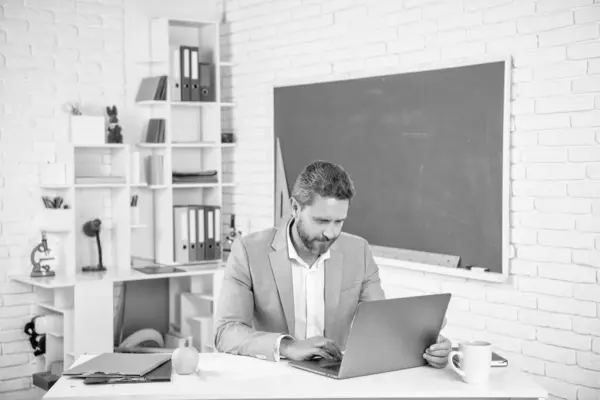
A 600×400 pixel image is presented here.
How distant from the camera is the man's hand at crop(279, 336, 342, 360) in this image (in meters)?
2.65

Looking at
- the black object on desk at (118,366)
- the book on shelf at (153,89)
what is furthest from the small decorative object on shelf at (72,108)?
the black object on desk at (118,366)

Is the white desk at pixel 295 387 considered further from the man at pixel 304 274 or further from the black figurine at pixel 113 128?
the black figurine at pixel 113 128

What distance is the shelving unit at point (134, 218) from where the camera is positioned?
487cm

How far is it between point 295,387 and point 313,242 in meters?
0.67

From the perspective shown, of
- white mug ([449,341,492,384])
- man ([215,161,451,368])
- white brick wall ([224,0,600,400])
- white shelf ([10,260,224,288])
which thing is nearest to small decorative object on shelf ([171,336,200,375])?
man ([215,161,451,368])

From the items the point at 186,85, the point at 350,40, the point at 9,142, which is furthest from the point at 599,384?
the point at 9,142

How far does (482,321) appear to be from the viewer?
4059 mm

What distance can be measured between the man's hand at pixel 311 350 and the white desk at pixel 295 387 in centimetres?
7

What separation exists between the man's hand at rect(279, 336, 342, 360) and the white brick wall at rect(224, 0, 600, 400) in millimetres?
1397

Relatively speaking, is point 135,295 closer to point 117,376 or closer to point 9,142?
point 9,142

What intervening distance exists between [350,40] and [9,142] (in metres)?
2.11

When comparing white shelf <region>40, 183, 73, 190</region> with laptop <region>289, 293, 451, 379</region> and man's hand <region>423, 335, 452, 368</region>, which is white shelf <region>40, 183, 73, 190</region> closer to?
laptop <region>289, 293, 451, 379</region>

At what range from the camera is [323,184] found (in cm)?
285

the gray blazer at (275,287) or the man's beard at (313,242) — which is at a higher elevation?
the man's beard at (313,242)
